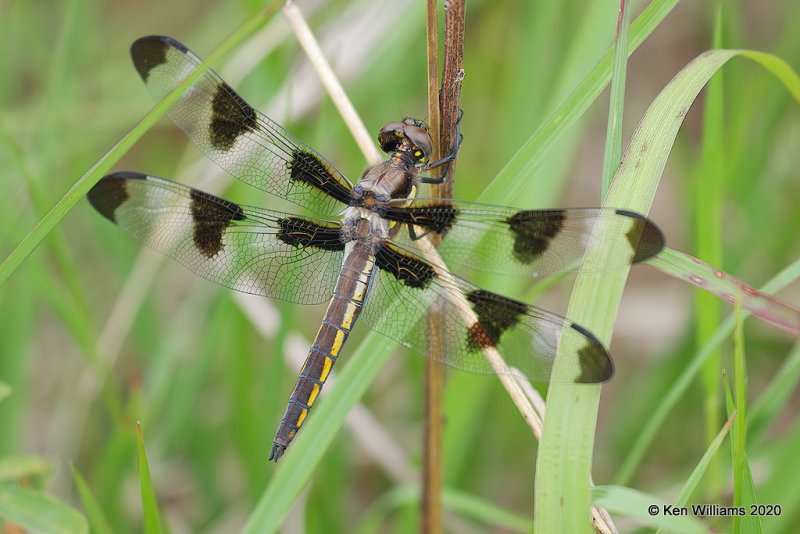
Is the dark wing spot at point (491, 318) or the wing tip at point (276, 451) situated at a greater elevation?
the dark wing spot at point (491, 318)

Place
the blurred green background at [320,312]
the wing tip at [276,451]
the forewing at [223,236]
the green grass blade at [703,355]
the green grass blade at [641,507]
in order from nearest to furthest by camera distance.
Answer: the green grass blade at [641,507] → the green grass blade at [703,355] → the wing tip at [276,451] → the forewing at [223,236] → the blurred green background at [320,312]

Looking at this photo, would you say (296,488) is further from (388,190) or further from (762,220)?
(762,220)

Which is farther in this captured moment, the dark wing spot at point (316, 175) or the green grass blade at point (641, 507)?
the dark wing spot at point (316, 175)

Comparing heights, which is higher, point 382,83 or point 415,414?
point 382,83

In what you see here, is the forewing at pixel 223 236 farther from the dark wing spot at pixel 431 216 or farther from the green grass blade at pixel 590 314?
the green grass blade at pixel 590 314

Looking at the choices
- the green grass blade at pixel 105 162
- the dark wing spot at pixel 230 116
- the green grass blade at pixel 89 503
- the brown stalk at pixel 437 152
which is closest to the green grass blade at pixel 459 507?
the brown stalk at pixel 437 152

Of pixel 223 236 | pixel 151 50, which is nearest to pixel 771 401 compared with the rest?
pixel 223 236

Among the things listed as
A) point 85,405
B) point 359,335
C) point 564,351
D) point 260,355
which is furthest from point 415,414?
point 564,351
